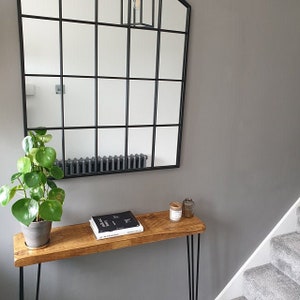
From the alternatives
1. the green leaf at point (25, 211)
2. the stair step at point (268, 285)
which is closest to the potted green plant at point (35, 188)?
the green leaf at point (25, 211)

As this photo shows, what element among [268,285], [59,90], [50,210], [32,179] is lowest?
[268,285]

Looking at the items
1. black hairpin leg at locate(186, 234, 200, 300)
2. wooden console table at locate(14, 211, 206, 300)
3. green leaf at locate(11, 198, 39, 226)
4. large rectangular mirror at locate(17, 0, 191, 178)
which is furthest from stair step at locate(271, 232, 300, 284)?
green leaf at locate(11, 198, 39, 226)

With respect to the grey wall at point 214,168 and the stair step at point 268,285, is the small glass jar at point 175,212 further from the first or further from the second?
the stair step at point 268,285

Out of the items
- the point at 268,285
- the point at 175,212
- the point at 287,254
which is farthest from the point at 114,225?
the point at 287,254

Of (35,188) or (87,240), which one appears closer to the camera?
(35,188)

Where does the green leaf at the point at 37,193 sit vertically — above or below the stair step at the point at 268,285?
above

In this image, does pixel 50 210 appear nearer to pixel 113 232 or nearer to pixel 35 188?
pixel 35 188

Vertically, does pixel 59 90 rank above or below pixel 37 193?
above

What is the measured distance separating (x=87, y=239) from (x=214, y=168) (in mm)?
892

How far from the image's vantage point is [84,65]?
145cm

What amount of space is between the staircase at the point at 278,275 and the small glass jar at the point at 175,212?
2.96ft

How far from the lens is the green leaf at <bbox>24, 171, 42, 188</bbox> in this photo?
3.91 ft

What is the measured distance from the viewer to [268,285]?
210 cm

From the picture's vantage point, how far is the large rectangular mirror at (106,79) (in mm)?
1367
